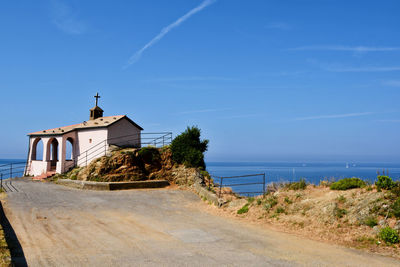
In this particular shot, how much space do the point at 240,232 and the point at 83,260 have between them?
5.91 m

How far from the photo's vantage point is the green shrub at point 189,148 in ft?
84.4

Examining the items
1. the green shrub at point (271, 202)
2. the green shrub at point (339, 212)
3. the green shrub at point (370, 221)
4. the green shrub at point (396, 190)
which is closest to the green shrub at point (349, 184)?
the green shrub at point (396, 190)

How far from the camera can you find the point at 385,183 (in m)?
12.5

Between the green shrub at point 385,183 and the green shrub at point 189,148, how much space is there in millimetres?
14948

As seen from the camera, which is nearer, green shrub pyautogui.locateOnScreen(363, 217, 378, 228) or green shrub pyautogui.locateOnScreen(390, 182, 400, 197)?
green shrub pyautogui.locateOnScreen(363, 217, 378, 228)

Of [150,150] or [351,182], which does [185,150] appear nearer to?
[150,150]

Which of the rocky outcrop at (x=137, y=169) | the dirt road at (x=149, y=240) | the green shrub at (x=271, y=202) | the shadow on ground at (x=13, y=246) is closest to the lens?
the shadow on ground at (x=13, y=246)

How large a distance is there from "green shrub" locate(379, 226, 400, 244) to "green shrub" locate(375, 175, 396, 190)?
3058 mm

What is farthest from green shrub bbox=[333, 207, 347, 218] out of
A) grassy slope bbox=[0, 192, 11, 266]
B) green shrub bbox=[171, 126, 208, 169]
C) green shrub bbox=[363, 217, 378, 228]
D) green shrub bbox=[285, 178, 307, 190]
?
green shrub bbox=[171, 126, 208, 169]

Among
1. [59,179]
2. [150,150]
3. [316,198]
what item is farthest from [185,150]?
[316,198]

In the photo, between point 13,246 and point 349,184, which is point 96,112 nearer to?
point 13,246

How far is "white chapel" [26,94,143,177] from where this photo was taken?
94.1ft

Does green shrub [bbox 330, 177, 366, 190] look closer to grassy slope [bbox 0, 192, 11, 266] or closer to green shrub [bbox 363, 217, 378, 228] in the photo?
green shrub [bbox 363, 217, 378, 228]

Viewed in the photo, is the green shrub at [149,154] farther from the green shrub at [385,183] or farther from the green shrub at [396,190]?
the green shrub at [396,190]
